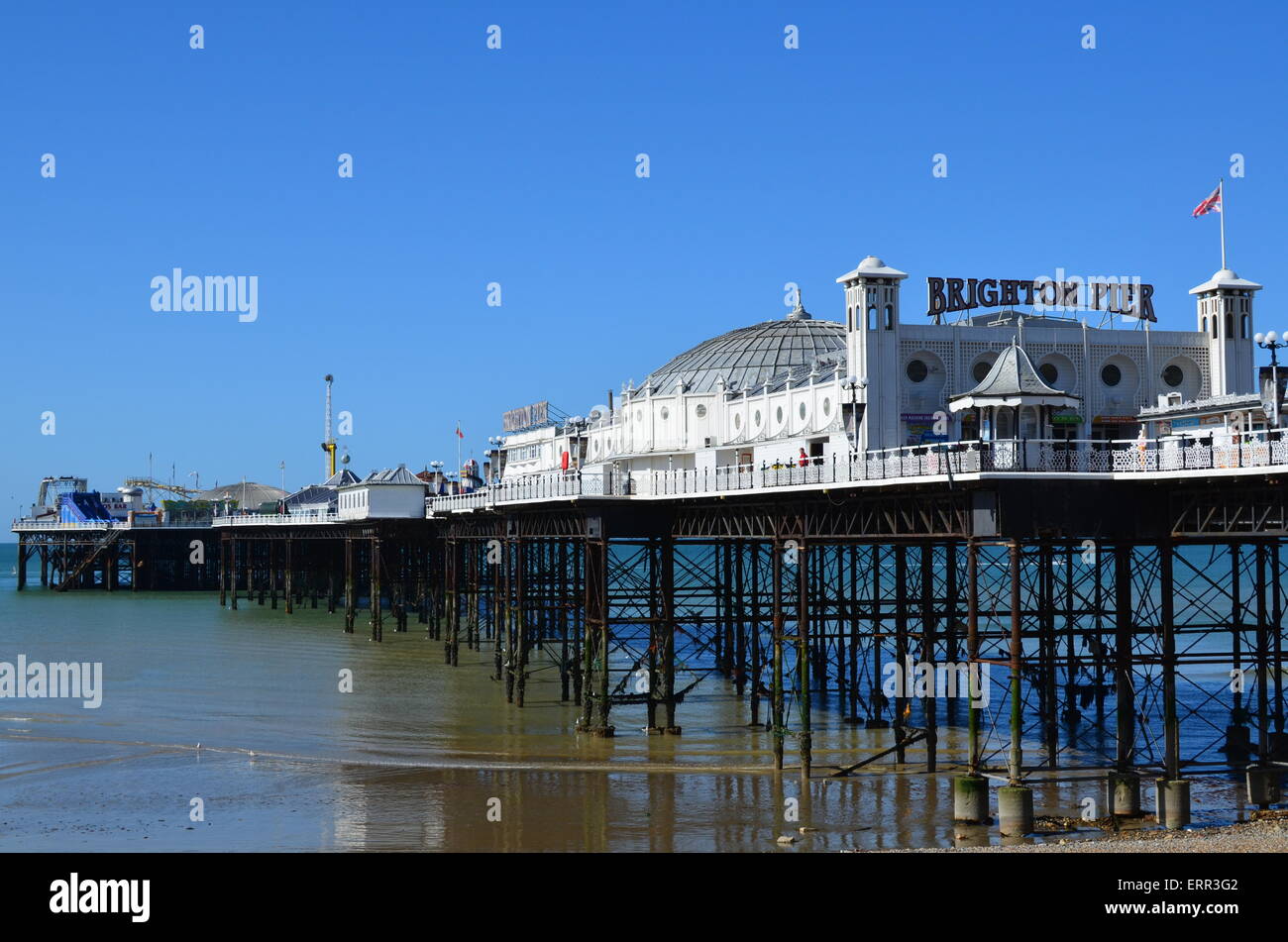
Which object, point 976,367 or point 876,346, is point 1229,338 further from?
point 876,346

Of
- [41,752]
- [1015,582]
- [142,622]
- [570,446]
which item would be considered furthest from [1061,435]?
[142,622]

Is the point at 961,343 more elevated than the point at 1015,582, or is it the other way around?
the point at 961,343

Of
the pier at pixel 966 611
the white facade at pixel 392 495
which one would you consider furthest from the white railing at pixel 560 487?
the white facade at pixel 392 495

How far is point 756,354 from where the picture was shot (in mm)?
65875

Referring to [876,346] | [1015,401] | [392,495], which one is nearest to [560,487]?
[876,346]

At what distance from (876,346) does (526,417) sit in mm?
51886

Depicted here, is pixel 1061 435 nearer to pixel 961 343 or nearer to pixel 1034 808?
pixel 961 343

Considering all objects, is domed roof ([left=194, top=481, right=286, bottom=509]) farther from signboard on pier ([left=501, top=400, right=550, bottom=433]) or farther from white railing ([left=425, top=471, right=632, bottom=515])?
white railing ([left=425, top=471, right=632, bottom=515])

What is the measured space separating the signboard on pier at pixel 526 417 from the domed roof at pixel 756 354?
19.6m

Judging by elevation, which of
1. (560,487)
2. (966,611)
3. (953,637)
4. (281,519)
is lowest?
(953,637)

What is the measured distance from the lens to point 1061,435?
Answer: 4362cm

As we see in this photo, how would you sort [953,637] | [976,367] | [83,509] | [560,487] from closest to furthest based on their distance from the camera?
[953,637]
[976,367]
[560,487]
[83,509]
